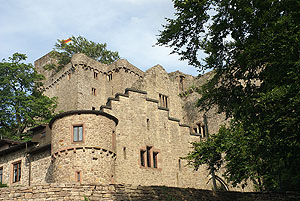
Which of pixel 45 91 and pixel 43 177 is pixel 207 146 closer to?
pixel 43 177

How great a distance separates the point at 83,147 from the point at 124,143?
570 cm

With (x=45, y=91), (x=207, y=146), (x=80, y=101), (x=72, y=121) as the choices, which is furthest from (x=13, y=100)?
(x=207, y=146)

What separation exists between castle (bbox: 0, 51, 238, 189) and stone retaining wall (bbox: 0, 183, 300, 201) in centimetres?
803

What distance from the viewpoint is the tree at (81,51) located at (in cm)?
6581

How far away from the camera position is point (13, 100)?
44438mm

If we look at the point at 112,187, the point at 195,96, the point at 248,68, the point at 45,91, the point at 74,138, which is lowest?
the point at 112,187

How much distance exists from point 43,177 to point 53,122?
4.02 m

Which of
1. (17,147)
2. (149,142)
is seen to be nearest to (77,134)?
(17,147)

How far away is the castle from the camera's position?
1012 inches

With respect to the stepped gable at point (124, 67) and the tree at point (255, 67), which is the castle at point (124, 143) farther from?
the stepped gable at point (124, 67)

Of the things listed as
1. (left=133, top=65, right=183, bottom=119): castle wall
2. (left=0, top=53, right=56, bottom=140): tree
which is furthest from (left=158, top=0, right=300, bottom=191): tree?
(left=0, top=53, right=56, bottom=140): tree

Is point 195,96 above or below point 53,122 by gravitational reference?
above

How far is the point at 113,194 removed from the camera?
639 inches

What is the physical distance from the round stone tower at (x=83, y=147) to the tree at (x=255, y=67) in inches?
305
